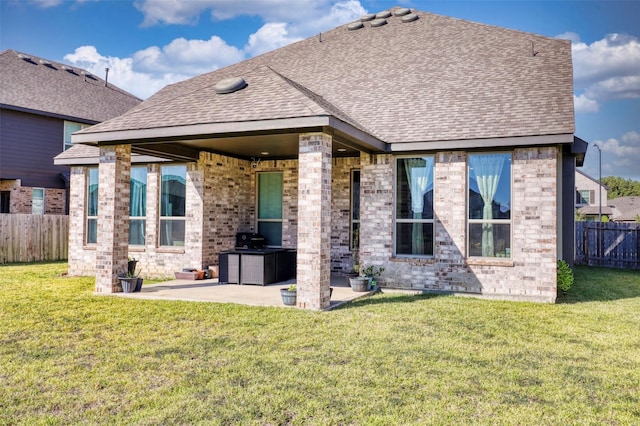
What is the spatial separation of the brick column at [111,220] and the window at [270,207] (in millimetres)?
4148

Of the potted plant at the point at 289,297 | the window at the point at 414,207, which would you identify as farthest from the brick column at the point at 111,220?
the window at the point at 414,207

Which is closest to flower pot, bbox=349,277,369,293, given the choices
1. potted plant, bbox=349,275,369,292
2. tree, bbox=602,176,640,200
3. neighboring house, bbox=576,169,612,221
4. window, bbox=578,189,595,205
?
potted plant, bbox=349,275,369,292

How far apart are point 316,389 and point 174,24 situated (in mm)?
23045

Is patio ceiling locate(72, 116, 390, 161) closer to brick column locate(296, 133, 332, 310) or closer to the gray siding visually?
brick column locate(296, 133, 332, 310)

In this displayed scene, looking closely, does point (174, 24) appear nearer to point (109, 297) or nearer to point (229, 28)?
point (229, 28)

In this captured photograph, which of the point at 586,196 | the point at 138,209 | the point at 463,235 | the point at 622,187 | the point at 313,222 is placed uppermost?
the point at 622,187

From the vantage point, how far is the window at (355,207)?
11.4 m

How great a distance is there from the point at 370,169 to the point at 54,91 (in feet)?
54.7

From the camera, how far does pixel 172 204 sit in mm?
11727

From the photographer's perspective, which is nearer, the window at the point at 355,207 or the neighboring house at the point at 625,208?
the window at the point at 355,207

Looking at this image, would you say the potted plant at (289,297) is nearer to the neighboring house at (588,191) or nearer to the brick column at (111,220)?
the brick column at (111,220)

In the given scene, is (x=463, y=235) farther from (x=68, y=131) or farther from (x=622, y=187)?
(x=622, y=187)

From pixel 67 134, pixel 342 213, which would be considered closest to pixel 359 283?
pixel 342 213

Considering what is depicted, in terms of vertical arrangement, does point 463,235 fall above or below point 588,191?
below
